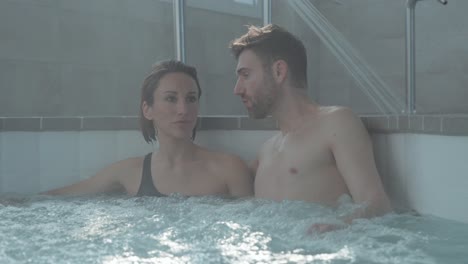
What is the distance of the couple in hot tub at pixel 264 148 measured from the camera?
1.77 m

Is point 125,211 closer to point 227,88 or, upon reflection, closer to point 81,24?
point 81,24

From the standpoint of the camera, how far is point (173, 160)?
229 centimetres

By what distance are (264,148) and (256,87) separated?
0.25 meters

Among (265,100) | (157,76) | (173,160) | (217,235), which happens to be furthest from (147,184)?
(217,235)

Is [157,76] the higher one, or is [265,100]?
[157,76]

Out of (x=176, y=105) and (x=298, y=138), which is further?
(x=176, y=105)

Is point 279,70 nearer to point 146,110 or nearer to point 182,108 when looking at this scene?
point 182,108

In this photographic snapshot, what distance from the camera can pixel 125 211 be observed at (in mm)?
2018

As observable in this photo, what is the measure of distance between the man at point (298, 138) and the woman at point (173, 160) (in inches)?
6.2

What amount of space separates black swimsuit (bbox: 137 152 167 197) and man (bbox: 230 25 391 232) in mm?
423

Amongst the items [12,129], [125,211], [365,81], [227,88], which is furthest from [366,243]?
[365,81]

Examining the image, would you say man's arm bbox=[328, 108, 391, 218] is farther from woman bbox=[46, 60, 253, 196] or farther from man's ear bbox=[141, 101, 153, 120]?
man's ear bbox=[141, 101, 153, 120]

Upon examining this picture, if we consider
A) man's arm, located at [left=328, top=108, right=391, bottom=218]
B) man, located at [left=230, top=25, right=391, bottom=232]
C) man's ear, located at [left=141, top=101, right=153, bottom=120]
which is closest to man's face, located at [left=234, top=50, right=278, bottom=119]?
man, located at [left=230, top=25, right=391, bottom=232]

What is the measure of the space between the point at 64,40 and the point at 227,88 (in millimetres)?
1306
